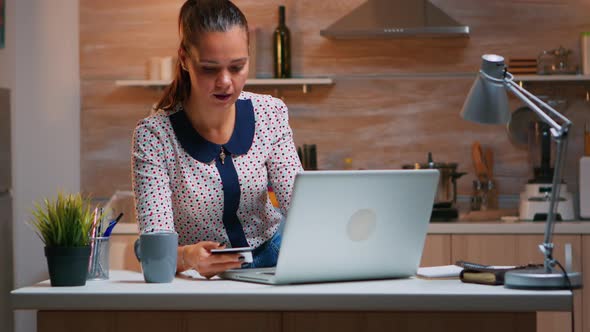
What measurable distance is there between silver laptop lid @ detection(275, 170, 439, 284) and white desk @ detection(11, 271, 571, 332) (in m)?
0.08

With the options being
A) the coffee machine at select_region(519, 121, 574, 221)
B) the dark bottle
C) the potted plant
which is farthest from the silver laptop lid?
the dark bottle

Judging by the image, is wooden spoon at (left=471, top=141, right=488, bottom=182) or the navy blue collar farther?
wooden spoon at (left=471, top=141, right=488, bottom=182)

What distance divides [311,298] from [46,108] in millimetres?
3170

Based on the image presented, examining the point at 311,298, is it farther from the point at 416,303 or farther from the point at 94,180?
the point at 94,180

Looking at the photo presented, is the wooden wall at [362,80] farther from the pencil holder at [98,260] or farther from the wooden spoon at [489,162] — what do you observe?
the pencil holder at [98,260]

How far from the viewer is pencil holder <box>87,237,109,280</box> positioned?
82.0 inches

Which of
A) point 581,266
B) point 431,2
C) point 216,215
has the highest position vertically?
point 431,2

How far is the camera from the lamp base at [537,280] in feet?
A: 5.89

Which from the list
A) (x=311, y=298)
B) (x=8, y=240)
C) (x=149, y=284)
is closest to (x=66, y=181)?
(x=8, y=240)

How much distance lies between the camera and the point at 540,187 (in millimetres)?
4246

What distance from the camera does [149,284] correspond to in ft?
6.37

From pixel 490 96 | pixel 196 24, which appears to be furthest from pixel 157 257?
pixel 490 96

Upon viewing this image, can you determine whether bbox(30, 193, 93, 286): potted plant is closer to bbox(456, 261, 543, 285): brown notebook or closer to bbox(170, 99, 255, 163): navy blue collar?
bbox(170, 99, 255, 163): navy blue collar

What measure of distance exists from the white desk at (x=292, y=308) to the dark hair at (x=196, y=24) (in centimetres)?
76
